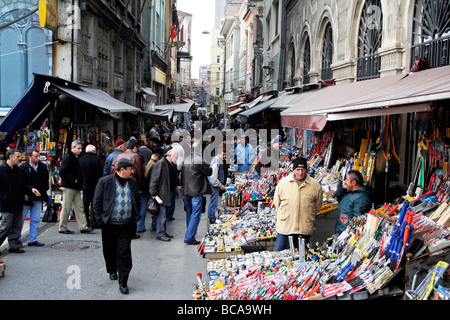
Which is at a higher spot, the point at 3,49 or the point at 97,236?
the point at 3,49

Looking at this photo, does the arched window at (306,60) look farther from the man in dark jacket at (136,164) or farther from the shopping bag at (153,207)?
the shopping bag at (153,207)

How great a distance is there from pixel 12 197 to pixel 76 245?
156cm

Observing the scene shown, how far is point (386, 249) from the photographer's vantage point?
14.7ft

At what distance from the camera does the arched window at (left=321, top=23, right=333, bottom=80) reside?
1328 cm

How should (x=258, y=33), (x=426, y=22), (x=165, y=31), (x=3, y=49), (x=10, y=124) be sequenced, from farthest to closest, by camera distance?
1. (x=165, y=31)
2. (x=258, y=33)
3. (x=3, y=49)
4. (x=10, y=124)
5. (x=426, y=22)

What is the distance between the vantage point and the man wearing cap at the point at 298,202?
6.02m

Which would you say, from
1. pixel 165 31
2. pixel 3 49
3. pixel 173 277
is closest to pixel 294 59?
pixel 3 49

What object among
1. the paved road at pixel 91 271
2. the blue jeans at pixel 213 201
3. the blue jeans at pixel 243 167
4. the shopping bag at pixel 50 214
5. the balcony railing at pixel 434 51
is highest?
the balcony railing at pixel 434 51

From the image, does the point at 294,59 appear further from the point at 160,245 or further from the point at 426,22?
the point at 160,245

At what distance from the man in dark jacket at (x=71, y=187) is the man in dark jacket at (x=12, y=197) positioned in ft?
4.03

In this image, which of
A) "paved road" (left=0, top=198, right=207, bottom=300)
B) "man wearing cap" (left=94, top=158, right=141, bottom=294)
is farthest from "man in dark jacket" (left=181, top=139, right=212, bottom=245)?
"man wearing cap" (left=94, top=158, right=141, bottom=294)

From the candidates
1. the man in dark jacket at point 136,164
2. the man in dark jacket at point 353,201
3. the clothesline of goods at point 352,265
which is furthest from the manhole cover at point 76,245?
the man in dark jacket at point 353,201

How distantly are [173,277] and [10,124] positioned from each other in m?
5.00

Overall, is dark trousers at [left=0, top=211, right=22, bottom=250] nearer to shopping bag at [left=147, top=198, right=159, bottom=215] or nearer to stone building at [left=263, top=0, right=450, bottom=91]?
shopping bag at [left=147, top=198, right=159, bottom=215]
